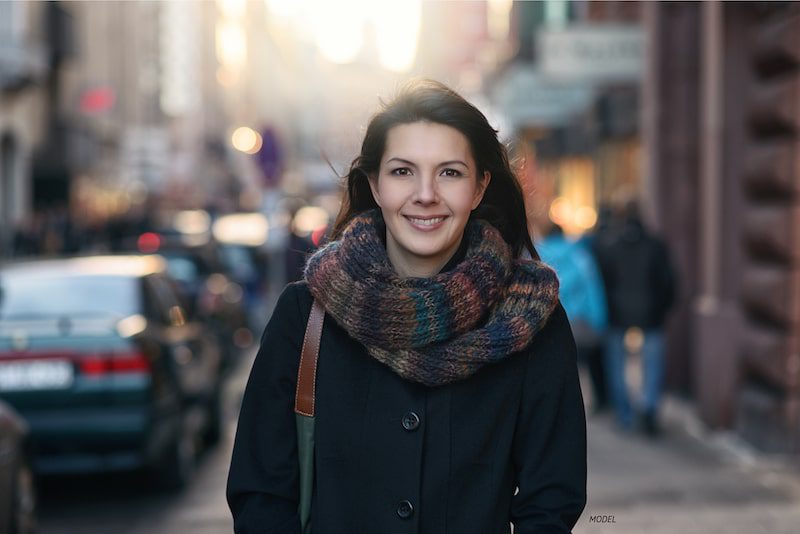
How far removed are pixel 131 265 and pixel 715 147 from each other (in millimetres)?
4604

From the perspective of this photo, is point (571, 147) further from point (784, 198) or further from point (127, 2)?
point (127, 2)

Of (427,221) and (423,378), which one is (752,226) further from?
(423,378)

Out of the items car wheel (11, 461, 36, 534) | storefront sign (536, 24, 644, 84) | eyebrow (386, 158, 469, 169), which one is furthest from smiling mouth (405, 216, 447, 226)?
storefront sign (536, 24, 644, 84)

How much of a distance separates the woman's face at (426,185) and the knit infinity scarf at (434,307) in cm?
7

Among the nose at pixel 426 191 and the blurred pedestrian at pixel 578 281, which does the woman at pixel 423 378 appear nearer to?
the nose at pixel 426 191

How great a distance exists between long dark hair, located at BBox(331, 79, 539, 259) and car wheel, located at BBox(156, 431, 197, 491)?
5.92m

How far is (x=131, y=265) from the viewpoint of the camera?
31.2 ft

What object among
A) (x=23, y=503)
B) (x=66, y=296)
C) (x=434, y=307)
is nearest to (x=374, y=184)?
(x=434, y=307)

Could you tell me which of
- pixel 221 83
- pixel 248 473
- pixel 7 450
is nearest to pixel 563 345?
pixel 248 473

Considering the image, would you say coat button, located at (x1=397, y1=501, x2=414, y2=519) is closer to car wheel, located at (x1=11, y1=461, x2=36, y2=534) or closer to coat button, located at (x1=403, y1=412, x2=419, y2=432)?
coat button, located at (x1=403, y1=412, x2=419, y2=432)

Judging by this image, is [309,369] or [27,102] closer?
[309,369]

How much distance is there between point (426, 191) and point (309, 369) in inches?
17.5

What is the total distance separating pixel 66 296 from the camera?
28.9ft

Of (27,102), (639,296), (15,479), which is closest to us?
(15,479)
